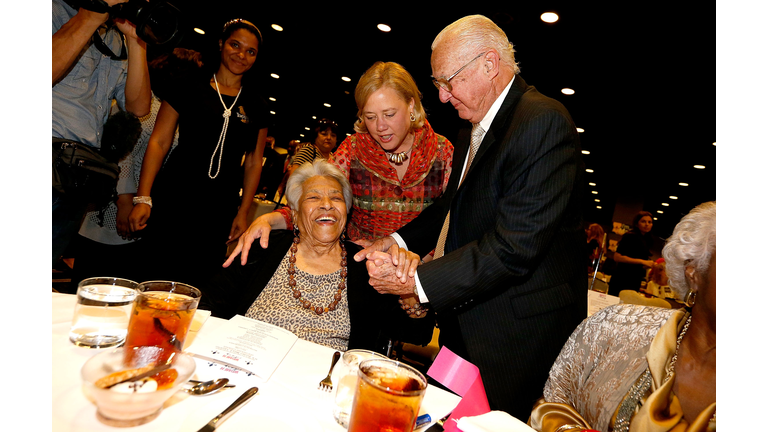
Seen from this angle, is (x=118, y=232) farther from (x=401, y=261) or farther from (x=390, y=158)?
(x=401, y=261)

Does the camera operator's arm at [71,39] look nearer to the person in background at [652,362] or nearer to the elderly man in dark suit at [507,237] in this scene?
the elderly man in dark suit at [507,237]

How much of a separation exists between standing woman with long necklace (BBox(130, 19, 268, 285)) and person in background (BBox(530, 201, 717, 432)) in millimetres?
2257

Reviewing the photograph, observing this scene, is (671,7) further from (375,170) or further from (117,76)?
(117,76)

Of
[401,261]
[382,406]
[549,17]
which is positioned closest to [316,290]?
[401,261]

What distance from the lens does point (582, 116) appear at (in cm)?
758

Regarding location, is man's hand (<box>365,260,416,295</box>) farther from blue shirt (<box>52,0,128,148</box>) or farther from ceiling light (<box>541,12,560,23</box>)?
ceiling light (<box>541,12,560,23</box>)

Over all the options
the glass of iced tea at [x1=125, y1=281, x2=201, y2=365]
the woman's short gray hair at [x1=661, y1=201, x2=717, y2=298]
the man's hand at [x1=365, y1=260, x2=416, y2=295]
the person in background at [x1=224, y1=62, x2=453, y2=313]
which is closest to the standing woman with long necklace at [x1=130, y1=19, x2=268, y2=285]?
the person in background at [x1=224, y1=62, x2=453, y2=313]

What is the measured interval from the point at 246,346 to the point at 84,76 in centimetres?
158

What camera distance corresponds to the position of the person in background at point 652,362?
1.16 m

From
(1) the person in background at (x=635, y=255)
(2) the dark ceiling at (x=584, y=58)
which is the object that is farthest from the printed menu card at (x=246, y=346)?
(1) the person in background at (x=635, y=255)

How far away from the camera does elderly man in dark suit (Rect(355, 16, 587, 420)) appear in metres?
1.52

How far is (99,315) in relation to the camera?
977 mm
